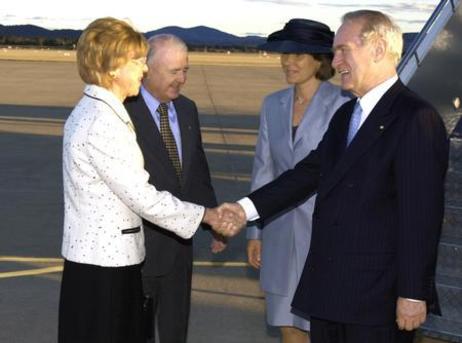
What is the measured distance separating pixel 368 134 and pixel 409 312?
693 millimetres

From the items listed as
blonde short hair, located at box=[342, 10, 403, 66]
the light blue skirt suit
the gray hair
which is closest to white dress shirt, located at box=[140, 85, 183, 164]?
the gray hair

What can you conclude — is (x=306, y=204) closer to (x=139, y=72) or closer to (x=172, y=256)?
(x=172, y=256)

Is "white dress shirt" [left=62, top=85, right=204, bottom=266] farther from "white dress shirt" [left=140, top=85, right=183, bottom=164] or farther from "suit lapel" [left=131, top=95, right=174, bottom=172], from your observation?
"white dress shirt" [left=140, top=85, right=183, bottom=164]

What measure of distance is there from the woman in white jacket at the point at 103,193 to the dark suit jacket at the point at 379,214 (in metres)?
0.75

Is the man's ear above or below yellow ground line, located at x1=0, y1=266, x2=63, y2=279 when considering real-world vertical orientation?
above

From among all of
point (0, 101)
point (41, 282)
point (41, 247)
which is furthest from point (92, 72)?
point (0, 101)

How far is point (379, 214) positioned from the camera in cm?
366

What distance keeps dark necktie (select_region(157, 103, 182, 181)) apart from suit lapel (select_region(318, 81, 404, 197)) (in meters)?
1.19

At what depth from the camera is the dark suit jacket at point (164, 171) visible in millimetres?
4711

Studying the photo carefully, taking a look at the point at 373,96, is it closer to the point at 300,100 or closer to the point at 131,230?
the point at 131,230

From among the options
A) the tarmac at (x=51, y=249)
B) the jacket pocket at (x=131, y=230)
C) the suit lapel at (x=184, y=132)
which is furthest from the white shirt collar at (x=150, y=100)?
the tarmac at (x=51, y=249)

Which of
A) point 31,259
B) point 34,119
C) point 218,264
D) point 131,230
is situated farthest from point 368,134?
point 34,119

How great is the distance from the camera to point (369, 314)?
146 inches

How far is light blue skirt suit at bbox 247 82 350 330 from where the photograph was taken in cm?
494
